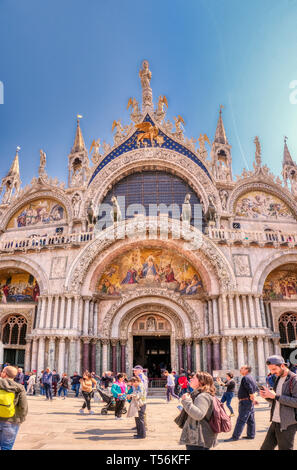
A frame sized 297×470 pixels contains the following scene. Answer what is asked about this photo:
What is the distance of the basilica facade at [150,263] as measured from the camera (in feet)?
61.2

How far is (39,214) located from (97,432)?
19102 mm

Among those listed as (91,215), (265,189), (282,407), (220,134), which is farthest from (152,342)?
(282,407)

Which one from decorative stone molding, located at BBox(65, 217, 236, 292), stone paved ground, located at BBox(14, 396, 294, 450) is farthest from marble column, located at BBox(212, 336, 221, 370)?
stone paved ground, located at BBox(14, 396, 294, 450)

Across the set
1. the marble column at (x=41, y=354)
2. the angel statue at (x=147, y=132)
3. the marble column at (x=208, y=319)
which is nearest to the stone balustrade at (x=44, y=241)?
the marble column at (x=41, y=354)

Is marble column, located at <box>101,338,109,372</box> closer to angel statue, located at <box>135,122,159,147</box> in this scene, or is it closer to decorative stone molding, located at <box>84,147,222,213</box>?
decorative stone molding, located at <box>84,147,222,213</box>

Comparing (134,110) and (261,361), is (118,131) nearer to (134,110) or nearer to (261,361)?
(134,110)

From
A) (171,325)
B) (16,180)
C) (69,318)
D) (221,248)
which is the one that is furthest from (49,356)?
(16,180)

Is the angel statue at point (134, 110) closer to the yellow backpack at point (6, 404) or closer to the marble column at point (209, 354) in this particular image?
the marble column at point (209, 354)

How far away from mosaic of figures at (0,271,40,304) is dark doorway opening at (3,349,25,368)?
3048mm

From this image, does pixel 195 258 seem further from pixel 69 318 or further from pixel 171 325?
pixel 69 318

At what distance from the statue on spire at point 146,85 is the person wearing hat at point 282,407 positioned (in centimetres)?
2492

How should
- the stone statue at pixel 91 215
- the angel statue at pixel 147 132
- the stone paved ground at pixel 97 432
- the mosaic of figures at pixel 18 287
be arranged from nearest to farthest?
the stone paved ground at pixel 97 432 < the mosaic of figures at pixel 18 287 < the stone statue at pixel 91 215 < the angel statue at pixel 147 132

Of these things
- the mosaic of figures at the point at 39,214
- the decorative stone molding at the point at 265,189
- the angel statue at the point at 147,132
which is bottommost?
the mosaic of figures at the point at 39,214

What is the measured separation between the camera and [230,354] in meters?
17.5
